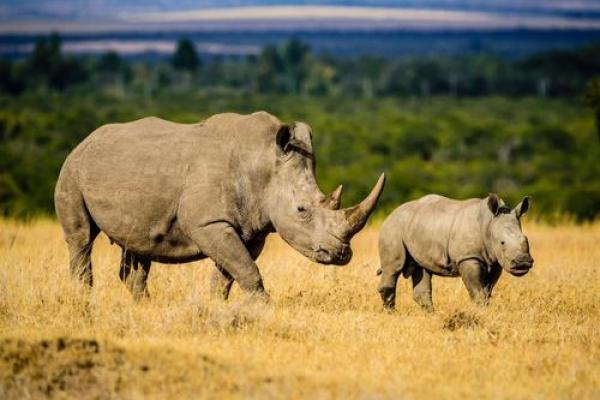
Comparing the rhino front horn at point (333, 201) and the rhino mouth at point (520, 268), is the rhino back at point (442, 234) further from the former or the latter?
the rhino front horn at point (333, 201)

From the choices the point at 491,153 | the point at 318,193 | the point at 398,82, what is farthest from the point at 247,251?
the point at 398,82

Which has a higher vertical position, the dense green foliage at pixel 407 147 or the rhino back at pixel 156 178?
the rhino back at pixel 156 178

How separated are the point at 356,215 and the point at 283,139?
917mm

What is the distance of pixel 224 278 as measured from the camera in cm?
1229

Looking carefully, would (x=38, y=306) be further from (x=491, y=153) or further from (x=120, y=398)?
(x=491, y=153)

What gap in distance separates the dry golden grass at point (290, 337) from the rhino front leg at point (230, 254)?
0.25m

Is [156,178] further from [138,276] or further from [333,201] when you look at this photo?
[333,201]

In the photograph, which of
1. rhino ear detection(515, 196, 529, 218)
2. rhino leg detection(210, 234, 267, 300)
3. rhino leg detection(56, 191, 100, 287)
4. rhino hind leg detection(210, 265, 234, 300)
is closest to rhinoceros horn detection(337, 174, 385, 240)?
rhino leg detection(210, 234, 267, 300)

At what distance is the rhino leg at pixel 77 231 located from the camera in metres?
12.5

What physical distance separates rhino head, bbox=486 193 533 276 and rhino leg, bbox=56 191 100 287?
11.3 ft

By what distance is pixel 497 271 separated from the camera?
13125mm

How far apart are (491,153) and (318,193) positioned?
193 feet

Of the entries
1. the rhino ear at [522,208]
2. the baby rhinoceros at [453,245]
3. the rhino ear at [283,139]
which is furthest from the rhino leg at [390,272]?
the rhino ear at [283,139]

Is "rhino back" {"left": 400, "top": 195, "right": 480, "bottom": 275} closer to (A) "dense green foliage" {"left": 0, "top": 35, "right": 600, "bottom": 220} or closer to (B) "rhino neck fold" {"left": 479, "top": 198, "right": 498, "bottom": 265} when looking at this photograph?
(B) "rhino neck fold" {"left": 479, "top": 198, "right": 498, "bottom": 265}
